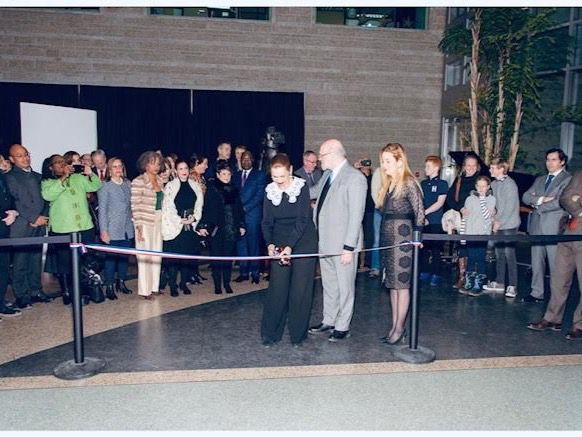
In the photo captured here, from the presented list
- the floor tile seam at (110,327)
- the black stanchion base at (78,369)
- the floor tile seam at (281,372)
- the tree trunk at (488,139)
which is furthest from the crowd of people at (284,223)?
the tree trunk at (488,139)

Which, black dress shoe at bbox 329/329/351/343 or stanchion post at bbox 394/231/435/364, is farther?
black dress shoe at bbox 329/329/351/343

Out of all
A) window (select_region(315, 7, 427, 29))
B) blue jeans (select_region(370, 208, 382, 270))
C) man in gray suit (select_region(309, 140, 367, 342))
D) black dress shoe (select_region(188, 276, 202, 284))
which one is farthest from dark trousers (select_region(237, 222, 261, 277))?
window (select_region(315, 7, 427, 29))

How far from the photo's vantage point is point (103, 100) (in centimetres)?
1185

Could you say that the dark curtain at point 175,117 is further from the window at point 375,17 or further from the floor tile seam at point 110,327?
the floor tile seam at point 110,327

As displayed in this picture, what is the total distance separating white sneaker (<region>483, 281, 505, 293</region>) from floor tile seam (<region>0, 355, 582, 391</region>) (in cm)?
225

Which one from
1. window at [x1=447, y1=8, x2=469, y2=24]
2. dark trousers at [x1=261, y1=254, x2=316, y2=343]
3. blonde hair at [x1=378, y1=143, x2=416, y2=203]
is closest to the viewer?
blonde hair at [x1=378, y1=143, x2=416, y2=203]

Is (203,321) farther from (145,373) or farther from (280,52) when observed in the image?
(280,52)

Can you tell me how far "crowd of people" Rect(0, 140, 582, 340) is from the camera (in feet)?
16.0

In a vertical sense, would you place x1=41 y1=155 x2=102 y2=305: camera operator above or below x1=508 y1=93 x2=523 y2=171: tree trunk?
below

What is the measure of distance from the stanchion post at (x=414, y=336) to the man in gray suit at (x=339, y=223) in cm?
52

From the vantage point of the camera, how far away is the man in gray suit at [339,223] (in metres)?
4.84

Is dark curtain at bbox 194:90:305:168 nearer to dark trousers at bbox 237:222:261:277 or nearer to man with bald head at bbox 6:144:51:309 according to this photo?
dark trousers at bbox 237:222:261:277

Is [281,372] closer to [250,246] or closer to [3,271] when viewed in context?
[3,271]
